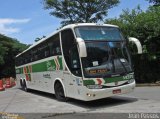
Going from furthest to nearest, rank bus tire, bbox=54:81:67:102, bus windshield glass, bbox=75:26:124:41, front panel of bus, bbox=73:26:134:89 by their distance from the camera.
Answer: bus tire, bbox=54:81:67:102
bus windshield glass, bbox=75:26:124:41
front panel of bus, bbox=73:26:134:89

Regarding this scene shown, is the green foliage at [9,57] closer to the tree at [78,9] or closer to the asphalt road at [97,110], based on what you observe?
the tree at [78,9]

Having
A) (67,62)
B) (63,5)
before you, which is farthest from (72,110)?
(63,5)

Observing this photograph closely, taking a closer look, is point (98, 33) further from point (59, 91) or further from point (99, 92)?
point (59, 91)

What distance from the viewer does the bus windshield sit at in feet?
42.5

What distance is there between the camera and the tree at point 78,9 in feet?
130

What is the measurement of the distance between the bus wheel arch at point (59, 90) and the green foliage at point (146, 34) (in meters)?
8.89

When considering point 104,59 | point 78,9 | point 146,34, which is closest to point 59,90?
point 104,59

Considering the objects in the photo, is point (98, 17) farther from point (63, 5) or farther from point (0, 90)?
point (0, 90)

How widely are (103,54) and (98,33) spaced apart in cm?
99

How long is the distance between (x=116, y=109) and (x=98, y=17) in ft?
96.8

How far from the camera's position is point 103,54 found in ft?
43.3

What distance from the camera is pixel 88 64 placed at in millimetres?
12984

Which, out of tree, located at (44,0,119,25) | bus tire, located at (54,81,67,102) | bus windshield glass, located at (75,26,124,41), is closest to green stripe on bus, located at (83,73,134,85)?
bus windshield glass, located at (75,26,124,41)

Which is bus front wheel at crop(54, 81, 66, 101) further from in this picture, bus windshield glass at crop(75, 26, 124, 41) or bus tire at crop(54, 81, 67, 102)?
bus windshield glass at crop(75, 26, 124, 41)
